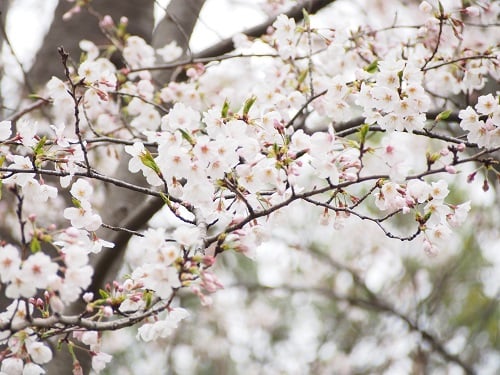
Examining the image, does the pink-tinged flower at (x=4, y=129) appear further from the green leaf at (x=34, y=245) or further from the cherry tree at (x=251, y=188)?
the green leaf at (x=34, y=245)

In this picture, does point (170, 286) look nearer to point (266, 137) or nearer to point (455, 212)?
point (266, 137)

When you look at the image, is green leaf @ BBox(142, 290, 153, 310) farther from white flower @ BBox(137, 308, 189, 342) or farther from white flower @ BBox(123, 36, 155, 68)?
white flower @ BBox(123, 36, 155, 68)

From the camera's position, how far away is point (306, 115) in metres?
2.23

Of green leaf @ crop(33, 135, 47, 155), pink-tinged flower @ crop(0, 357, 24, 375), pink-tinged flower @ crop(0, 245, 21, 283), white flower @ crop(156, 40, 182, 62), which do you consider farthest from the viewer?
white flower @ crop(156, 40, 182, 62)

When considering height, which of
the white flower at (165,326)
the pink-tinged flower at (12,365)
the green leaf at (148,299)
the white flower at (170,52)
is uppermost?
the white flower at (170,52)

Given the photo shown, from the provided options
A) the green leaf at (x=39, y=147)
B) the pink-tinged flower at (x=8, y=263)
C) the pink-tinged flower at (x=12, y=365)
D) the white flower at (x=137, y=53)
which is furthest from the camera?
the white flower at (x=137, y=53)

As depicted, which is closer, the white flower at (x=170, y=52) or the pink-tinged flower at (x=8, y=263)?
the pink-tinged flower at (x=8, y=263)

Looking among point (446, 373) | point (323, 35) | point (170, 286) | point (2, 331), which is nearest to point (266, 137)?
point (170, 286)

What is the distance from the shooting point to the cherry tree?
4.36 feet

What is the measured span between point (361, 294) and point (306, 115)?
306 centimetres

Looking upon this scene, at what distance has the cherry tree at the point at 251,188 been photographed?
1.33m

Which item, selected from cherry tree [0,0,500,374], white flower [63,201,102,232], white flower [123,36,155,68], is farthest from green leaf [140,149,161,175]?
white flower [123,36,155,68]

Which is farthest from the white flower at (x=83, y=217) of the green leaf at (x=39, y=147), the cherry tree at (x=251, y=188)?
the green leaf at (x=39, y=147)

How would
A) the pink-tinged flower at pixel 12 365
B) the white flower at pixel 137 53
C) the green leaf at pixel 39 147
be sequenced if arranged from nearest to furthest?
the pink-tinged flower at pixel 12 365, the green leaf at pixel 39 147, the white flower at pixel 137 53
